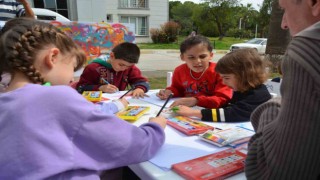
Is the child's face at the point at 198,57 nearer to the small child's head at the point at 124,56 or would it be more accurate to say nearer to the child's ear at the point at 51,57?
the small child's head at the point at 124,56

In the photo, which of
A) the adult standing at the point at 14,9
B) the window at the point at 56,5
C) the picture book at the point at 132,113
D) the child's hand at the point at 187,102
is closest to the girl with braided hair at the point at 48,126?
the picture book at the point at 132,113

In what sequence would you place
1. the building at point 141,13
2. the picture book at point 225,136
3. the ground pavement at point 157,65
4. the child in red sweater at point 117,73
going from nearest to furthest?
the picture book at point 225,136 → the child in red sweater at point 117,73 → the ground pavement at point 157,65 → the building at point 141,13

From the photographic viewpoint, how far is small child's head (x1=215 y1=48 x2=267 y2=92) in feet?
4.87

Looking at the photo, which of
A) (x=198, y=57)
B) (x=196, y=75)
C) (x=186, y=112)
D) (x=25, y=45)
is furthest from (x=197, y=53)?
(x=25, y=45)

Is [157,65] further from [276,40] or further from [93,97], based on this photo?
[93,97]

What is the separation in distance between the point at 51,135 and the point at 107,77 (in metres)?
1.83

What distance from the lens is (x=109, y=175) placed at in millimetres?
1282

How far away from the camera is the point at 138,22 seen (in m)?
20.8

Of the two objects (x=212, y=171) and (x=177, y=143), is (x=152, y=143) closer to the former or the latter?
(x=177, y=143)

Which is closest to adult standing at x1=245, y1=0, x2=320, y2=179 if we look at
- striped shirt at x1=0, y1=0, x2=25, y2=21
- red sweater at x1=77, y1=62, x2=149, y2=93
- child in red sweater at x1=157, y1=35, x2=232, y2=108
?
child in red sweater at x1=157, y1=35, x2=232, y2=108

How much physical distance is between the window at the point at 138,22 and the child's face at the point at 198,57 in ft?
62.4

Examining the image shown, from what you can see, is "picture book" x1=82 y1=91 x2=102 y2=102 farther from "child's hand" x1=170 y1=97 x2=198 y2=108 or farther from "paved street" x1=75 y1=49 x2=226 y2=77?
"paved street" x1=75 y1=49 x2=226 y2=77

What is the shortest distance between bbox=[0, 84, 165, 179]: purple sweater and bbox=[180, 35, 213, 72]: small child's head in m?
1.38

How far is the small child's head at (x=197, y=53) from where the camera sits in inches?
84.3
